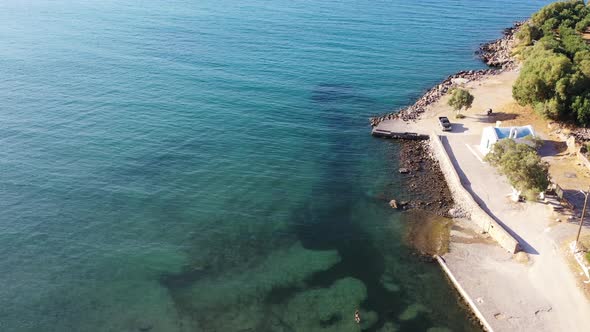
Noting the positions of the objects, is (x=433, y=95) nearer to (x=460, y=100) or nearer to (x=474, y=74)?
(x=460, y=100)

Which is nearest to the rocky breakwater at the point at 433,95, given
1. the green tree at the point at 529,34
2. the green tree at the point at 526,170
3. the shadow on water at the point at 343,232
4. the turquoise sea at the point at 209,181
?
the turquoise sea at the point at 209,181

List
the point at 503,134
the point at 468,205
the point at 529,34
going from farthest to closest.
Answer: the point at 529,34 < the point at 503,134 < the point at 468,205

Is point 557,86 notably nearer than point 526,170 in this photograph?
No

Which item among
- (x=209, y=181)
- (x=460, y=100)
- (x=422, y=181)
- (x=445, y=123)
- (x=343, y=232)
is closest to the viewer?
(x=343, y=232)

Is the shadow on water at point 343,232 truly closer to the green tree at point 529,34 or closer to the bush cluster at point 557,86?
the bush cluster at point 557,86

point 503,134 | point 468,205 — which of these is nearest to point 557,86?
point 503,134

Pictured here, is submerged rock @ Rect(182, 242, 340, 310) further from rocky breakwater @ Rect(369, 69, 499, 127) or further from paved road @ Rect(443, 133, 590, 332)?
rocky breakwater @ Rect(369, 69, 499, 127)
